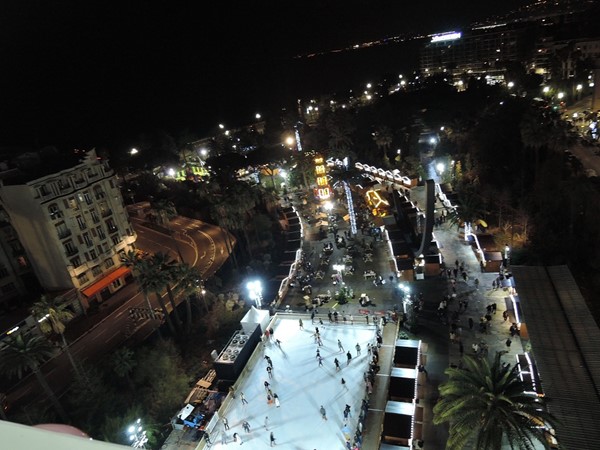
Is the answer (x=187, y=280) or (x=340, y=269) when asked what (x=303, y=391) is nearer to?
(x=187, y=280)

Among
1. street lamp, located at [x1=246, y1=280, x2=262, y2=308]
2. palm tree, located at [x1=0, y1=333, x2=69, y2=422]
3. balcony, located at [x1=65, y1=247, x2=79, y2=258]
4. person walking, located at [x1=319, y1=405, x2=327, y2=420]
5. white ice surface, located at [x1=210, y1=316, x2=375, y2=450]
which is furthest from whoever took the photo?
balcony, located at [x1=65, y1=247, x2=79, y2=258]

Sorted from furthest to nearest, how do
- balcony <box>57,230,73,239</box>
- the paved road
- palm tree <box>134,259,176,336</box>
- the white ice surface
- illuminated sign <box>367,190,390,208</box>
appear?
illuminated sign <box>367,190,390,208</box> → balcony <box>57,230,73,239</box> → palm tree <box>134,259,176,336</box> → the paved road → the white ice surface

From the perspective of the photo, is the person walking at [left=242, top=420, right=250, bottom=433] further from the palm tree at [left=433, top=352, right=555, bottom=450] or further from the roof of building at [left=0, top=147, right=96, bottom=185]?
the roof of building at [left=0, top=147, right=96, bottom=185]

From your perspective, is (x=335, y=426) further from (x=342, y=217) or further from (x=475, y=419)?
(x=342, y=217)

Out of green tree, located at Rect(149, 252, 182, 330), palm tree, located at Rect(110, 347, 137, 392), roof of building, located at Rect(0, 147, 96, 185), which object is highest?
roof of building, located at Rect(0, 147, 96, 185)

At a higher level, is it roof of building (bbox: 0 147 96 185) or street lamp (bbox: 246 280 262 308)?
roof of building (bbox: 0 147 96 185)

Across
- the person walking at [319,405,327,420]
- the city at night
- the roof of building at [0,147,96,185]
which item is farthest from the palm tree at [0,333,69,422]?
the person walking at [319,405,327,420]
